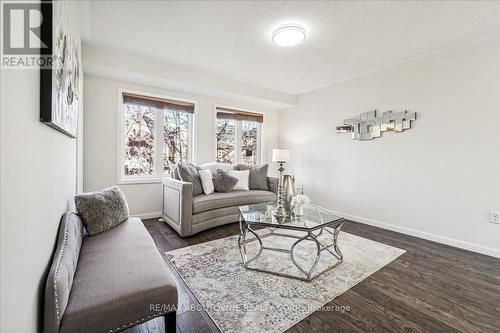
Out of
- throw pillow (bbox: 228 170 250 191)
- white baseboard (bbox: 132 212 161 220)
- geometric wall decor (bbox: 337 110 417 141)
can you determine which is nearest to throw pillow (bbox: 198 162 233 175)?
throw pillow (bbox: 228 170 250 191)

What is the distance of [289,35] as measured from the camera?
2.44m

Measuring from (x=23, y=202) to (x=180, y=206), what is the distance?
220 cm

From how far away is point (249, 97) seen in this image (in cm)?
430

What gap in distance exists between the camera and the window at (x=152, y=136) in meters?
3.65

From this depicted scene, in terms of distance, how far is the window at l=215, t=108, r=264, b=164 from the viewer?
466 cm

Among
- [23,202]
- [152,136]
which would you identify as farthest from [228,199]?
[23,202]

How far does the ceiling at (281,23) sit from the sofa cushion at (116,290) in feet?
7.05

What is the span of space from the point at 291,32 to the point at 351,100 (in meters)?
2.02

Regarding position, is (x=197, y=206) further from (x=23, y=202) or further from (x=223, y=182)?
(x=23, y=202)

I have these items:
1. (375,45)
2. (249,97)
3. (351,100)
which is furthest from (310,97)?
(375,45)

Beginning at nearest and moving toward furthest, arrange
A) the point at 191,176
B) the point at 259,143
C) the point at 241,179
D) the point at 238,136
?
the point at 191,176, the point at 241,179, the point at 238,136, the point at 259,143

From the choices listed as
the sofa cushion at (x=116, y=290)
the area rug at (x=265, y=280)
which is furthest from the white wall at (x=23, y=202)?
the area rug at (x=265, y=280)

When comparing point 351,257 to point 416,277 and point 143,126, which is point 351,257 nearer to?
point 416,277

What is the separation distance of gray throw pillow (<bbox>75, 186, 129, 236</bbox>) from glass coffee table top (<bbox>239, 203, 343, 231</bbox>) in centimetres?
116
